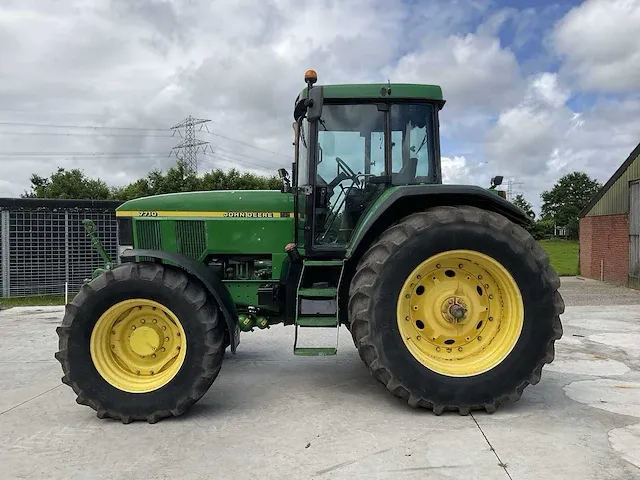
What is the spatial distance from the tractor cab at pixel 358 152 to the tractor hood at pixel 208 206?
1.17ft

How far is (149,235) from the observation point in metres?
5.18

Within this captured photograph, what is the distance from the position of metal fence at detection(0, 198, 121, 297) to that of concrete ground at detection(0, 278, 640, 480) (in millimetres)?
8343

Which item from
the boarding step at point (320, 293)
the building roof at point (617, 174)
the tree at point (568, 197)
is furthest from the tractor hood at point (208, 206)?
the tree at point (568, 197)

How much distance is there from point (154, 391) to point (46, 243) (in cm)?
1101

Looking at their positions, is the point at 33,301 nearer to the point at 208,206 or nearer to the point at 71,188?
the point at 208,206

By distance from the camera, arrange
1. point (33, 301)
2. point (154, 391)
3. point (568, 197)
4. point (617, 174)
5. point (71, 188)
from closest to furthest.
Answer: point (154, 391) < point (33, 301) < point (617, 174) < point (71, 188) < point (568, 197)

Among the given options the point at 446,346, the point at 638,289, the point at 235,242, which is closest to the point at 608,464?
the point at 446,346

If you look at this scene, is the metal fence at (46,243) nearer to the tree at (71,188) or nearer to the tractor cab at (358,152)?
the tractor cab at (358,152)

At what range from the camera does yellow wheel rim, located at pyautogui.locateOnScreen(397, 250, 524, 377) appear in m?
4.58

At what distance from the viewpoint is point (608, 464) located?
3.49 m

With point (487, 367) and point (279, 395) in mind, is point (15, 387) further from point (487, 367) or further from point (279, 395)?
point (487, 367)

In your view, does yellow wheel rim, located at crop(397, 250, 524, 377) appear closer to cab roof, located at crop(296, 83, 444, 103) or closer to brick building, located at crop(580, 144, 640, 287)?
cab roof, located at crop(296, 83, 444, 103)

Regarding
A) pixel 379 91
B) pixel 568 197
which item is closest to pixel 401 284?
pixel 379 91

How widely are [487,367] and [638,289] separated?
12819 mm
